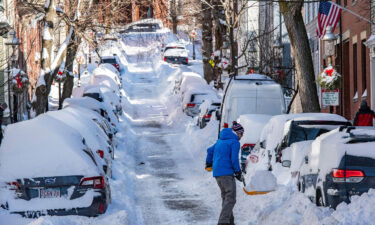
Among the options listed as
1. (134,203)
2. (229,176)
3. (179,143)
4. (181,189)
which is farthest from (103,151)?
(179,143)

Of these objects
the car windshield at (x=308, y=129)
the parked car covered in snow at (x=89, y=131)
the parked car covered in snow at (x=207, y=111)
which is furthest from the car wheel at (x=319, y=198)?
the parked car covered in snow at (x=207, y=111)

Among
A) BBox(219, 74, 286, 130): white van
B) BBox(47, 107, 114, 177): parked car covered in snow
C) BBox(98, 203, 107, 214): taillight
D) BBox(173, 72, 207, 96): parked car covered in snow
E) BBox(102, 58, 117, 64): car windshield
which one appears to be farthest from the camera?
BBox(102, 58, 117, 64): car windshield

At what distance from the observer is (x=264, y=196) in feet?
50.6

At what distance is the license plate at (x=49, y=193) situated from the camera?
12867 millimetres

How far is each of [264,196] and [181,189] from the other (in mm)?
5436

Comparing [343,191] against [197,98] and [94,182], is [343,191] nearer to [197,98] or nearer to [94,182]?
[94,182]

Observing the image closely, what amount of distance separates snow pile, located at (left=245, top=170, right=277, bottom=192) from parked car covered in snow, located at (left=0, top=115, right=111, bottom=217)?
3763mm

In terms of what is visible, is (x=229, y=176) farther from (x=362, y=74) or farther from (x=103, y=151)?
(x=362, y=74)

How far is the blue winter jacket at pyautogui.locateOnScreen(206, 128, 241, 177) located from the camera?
546 inches

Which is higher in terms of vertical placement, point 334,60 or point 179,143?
point 334,60

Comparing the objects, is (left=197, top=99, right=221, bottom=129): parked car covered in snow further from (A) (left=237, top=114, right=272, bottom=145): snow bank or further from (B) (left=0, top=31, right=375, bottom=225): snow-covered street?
(A) (left=237, top=114, right=272, bottom=145): snow bank

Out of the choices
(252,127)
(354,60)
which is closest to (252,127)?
(252,127)

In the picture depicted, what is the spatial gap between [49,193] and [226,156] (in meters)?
2.83

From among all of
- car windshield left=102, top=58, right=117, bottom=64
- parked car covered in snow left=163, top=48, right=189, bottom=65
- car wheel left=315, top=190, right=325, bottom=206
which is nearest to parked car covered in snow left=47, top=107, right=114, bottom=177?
car wheel left=315, top=190, right=325, bottom=206
